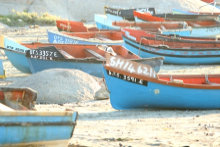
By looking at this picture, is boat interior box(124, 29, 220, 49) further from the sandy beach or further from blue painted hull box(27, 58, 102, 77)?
the sandy beach

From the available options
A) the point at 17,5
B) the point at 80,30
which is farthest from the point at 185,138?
the point at 17,5

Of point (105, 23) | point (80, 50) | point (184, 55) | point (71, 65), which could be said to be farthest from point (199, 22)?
point (71, 65)

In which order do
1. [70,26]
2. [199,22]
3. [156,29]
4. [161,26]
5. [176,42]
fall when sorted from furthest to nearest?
1. [199,22]
2. [161,26]
3. [156,29]
4. [70,26]
5. [176,42]

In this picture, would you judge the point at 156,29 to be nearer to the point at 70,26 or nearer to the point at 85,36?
the point at 70,26

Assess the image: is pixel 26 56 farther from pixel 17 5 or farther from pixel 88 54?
pixel 17 5

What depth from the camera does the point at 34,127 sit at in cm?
560

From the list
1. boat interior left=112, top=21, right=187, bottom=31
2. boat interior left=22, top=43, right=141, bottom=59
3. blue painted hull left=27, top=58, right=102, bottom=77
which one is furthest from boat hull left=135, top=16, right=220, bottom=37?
blue painted hull left=27, top=58, right=102, bottom=77

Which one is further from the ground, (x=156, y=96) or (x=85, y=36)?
(x=156, y=96)

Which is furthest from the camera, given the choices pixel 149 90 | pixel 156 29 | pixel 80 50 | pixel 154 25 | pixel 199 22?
pixel 199 22

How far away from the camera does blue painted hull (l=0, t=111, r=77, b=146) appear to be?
5496mm

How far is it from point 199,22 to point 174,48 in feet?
31.9

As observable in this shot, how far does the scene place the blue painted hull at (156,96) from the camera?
337 inches

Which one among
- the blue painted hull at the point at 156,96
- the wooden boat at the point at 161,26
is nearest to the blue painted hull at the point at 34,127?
the blue painted hull at the point at 156,96

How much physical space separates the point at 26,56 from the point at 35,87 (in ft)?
7.00
